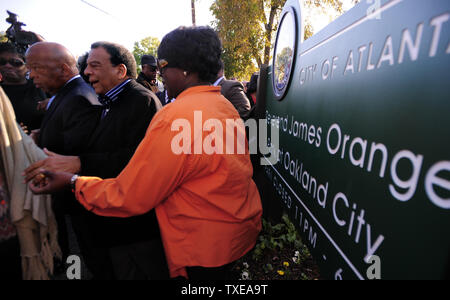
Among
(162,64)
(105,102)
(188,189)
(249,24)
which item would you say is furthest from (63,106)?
(249,24)

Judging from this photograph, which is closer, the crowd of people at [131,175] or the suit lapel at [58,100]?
the crowd of people at [131,175]

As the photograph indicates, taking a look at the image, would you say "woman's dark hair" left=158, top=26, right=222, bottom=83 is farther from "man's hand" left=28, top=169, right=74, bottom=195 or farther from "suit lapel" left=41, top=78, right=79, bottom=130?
"suit lapel" left=41, top=78, right=79, bottom=130

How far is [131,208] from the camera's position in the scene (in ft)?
3.91

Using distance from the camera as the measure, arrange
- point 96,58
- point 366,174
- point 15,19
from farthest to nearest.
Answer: point 15,19, point 96,58, point 366,174

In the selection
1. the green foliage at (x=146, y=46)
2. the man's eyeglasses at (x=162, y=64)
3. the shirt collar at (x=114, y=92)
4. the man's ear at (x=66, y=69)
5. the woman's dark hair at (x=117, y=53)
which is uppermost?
the green foliage at (x=146, y=46)

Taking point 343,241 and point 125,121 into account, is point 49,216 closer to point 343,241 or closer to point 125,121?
point 125,121

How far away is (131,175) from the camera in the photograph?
1.16 m

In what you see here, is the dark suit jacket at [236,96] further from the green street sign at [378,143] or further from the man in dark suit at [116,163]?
the green street sign at [378,143]

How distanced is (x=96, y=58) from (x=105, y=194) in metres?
1.27

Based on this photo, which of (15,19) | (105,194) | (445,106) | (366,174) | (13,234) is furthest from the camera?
(15,19)

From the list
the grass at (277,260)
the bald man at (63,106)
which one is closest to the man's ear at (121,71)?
the bald man at (63,106)

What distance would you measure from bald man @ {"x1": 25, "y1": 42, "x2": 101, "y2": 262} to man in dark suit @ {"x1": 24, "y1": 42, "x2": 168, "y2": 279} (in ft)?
0.32

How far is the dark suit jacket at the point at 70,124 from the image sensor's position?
5.97ft

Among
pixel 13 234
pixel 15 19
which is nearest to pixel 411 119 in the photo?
pixel 13 234
